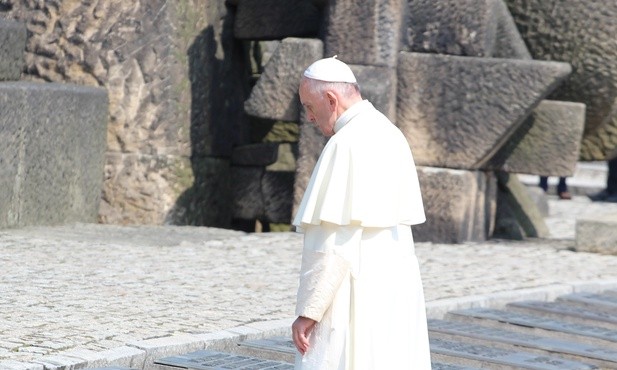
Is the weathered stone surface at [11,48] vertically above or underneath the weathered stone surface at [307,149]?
above

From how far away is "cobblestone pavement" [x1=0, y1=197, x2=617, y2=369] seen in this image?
19.1 ft

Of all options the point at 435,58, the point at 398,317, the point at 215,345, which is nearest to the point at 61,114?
the point at 435,58

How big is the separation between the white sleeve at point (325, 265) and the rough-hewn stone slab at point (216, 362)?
1.13 meters

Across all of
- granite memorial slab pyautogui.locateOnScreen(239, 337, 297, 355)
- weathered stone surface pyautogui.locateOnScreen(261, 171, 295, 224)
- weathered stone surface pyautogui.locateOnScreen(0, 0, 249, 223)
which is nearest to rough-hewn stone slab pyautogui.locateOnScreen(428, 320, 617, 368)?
granite memorial slab pyautogui.locateOnScreen(239, 337, 297, 355)

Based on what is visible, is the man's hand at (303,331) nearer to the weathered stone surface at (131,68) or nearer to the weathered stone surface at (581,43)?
the weathered stone surface at (131,68)

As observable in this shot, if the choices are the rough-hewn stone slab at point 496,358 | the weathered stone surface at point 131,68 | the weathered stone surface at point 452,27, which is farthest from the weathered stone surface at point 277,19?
the rough-hewn stone slab at point 496,358

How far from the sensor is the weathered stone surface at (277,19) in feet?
36.7

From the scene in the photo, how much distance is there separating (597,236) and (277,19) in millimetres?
2768

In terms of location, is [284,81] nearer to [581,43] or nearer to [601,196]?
[581,43]

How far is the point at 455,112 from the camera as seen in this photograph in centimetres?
1052

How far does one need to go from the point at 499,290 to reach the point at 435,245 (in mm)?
2291

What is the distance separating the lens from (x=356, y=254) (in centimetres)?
427

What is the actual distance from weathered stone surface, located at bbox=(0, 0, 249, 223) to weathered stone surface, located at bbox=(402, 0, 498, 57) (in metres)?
1.54

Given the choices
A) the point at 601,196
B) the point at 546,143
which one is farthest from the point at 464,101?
the point at 601,196
